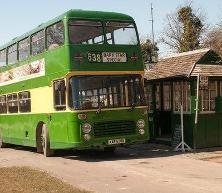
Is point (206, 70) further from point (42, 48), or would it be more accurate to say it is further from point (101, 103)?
point (42, 48)

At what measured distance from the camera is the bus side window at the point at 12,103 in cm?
2202

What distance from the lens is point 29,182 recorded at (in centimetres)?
1259

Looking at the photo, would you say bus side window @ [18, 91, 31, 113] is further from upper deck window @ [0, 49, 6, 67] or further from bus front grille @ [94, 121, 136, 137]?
bus front grille @ [94, 121, 136, 137]

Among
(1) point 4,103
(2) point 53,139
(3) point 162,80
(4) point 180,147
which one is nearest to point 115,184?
(2) point 53,139

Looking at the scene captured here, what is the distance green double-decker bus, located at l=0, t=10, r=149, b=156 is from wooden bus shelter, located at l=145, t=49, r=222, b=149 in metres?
1.09

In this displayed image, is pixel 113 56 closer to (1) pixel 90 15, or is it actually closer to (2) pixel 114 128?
(1) pixel 90 15

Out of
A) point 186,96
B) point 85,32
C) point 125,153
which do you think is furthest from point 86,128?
point 186,96

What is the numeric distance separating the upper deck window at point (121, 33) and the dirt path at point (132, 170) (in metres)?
3.61

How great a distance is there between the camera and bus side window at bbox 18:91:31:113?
20.4 metres

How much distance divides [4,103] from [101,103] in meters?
7.86

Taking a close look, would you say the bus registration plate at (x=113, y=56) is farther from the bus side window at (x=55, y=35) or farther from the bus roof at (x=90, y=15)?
the bus side window at (x=55, y=35)

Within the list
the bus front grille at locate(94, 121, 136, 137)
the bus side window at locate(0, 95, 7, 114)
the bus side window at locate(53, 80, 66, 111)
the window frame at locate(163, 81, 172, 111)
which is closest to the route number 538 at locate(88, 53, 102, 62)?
the bus side window at locate(53, 80, 66, 111)

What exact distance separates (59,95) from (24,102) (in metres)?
3.88

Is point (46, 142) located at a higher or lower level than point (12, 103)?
lower
